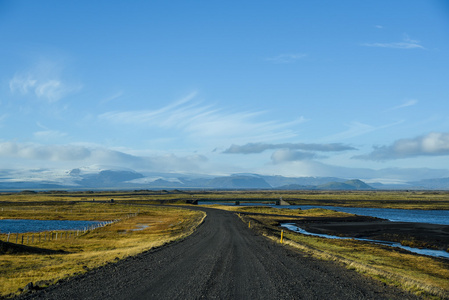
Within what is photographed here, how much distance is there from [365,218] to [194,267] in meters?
74.4

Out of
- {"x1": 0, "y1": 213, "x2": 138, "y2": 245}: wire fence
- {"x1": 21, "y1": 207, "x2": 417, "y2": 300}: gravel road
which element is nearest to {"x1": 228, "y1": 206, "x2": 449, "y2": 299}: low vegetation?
{"x1": 21, "y1": 207, "x2": 417, "y2": 300}: gravel road

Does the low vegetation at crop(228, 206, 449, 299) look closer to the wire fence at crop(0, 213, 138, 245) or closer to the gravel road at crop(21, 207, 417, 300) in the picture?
the gravel road at crop(21, 207, 417, 300)

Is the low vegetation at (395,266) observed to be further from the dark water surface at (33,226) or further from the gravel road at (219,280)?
the dark water surface at (33,226)

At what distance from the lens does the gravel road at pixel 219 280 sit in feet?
54.2

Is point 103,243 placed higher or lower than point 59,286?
lower

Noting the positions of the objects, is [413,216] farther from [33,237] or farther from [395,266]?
[33,237]

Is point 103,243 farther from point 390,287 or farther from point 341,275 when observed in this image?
point 390,287

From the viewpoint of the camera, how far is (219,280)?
19562 millimetres

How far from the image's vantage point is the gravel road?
1653 cm

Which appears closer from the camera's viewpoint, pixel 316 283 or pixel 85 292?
pixel 85 292

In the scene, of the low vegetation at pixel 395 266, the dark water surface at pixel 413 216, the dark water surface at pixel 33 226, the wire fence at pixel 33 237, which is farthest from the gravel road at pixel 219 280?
the dark water surface at pixel 413 216

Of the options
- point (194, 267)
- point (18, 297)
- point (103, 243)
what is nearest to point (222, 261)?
point (194, 267)

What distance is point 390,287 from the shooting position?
763 inches

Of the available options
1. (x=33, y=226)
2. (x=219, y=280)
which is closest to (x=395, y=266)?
(x=219, y=280)
